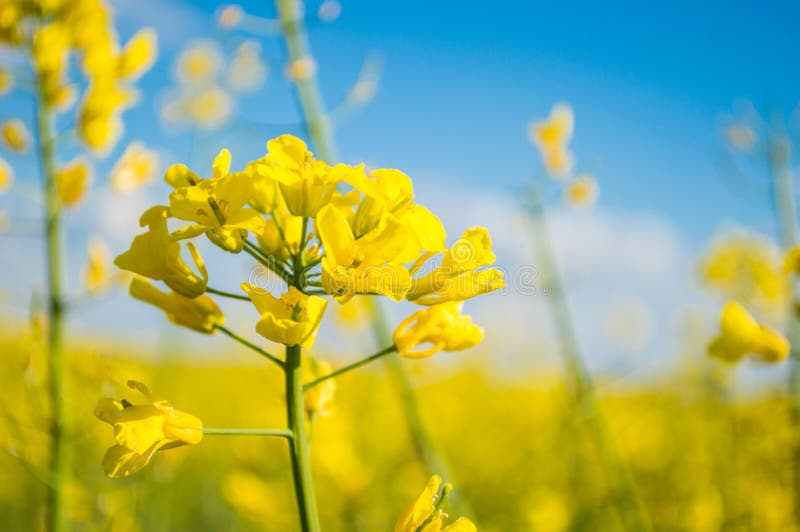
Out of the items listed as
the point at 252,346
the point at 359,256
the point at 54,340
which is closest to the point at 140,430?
the point at 252,346

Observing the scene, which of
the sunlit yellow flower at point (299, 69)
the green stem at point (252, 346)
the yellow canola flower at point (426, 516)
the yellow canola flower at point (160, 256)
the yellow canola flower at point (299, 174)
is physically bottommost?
the yellow canola flower at point (426, 516)

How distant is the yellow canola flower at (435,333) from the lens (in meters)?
1.21

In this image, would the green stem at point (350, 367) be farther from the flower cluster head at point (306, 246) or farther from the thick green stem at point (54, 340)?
the thick green stem at point (54, 340)

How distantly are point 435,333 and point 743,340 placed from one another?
1.19 m

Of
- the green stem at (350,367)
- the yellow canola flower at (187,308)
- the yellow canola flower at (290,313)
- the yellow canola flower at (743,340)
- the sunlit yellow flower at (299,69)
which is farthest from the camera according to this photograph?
the sunlit yellow flower at (299,69)

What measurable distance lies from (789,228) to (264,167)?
3.26m

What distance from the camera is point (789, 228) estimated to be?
3.35 meters

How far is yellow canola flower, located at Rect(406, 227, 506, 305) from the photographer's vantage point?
115cm

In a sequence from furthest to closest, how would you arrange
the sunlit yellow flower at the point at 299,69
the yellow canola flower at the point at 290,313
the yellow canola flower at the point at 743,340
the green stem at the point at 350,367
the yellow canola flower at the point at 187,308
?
→ the sunlit yellow flower at the point at 299,69
the yellow canola flower at the point at 743,340
the yellow canola flower at the point at 187,308
the green stem at the point at 350,367
the yellow canola flower at the point at 290,313

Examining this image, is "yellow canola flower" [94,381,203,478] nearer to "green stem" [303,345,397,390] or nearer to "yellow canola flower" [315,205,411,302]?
"green stem" [303,345,397,390]

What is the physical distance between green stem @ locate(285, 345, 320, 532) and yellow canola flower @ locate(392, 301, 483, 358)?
230 millimetres

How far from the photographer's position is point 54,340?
86.4 inches

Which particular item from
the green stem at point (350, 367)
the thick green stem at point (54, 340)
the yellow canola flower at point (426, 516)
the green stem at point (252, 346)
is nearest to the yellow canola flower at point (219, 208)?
the green stem at point (252, 346)

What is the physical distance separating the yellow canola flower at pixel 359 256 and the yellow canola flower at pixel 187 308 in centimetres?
30
